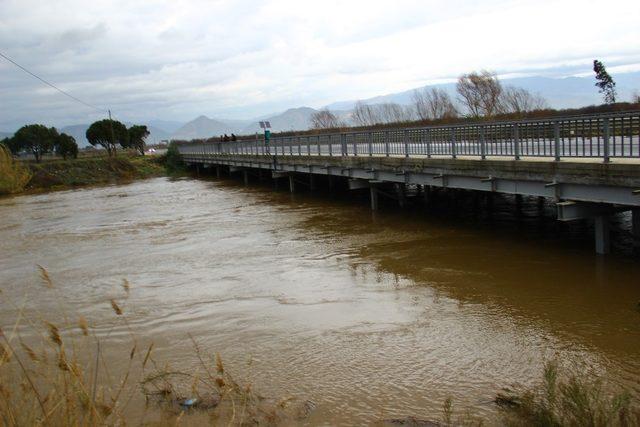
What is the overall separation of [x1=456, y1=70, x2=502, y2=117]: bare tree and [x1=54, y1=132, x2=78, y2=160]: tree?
39.8 metres

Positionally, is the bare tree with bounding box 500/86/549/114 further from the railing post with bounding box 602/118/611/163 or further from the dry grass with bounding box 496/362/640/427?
the dry grass with bounding box 496/362/640/427

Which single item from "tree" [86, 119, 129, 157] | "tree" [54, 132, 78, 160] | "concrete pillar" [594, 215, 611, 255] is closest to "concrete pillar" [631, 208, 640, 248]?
"concrete pillar" [594, 215, 611, 255]

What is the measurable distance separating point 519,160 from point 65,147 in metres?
57.0

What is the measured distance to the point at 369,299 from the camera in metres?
10.5

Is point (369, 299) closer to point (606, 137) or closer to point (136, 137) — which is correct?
point (606, 137)

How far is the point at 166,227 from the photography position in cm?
2159

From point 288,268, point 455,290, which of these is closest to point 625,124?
point 455,290

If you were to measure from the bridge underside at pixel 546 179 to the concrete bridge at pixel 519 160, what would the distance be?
0.06 feet

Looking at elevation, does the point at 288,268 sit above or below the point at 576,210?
below

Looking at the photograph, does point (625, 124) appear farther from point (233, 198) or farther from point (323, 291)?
point (233, 198)

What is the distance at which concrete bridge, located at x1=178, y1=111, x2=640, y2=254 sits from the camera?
10.9 meters

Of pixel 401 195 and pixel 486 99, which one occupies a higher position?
pixel 486 99

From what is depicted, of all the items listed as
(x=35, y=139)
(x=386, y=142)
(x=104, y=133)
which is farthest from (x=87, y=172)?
(x=386, y=142)

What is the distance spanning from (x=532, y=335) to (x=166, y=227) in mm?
15979
